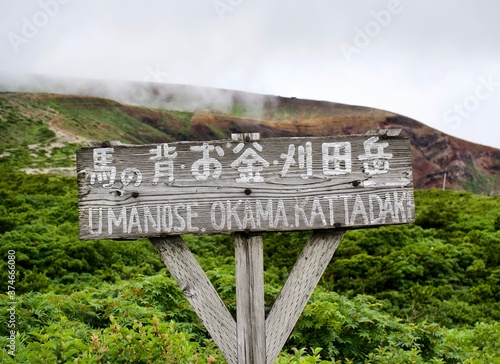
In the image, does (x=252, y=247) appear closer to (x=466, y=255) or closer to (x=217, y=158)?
(x=217, y=158)

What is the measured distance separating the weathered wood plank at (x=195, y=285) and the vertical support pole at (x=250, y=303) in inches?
4.0

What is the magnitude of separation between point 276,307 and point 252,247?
338mm

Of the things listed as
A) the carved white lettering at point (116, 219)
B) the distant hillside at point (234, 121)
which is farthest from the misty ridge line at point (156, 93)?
the carved white lettering at point (116, 219)

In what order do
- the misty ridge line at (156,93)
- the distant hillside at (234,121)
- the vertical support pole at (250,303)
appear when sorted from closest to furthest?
the vertical support pole at (250,303), the distant hillside at (234,121), the misty ridge line at (156,93)

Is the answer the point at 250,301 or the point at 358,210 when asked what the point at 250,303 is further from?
the point at 358,210

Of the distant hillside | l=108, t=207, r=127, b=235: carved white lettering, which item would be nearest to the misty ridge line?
the distant hillside

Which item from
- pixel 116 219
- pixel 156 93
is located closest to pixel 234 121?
pixel 156 93

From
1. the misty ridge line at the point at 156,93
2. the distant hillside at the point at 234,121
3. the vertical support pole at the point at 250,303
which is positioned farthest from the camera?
the misty ridge line at the point at 156,93

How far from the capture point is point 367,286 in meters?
9.54

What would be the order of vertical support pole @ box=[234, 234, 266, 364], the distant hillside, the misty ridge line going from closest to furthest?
1. vertical support pole @ box=[234, 234, 266, 364]
2. the distant hillside
3. the misty ridge line

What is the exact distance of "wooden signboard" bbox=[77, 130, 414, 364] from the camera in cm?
252

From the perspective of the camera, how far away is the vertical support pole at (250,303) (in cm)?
249

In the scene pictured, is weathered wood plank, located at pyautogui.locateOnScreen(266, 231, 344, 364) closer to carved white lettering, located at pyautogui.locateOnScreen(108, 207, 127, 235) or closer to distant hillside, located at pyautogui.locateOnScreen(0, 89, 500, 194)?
carved white lettering, located at pyautogui.locateOnScreen(108, 207, 127, 235)

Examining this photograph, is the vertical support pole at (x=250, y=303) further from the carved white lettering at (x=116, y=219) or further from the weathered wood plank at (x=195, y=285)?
the carved white lettering at (x=116, y=219)
